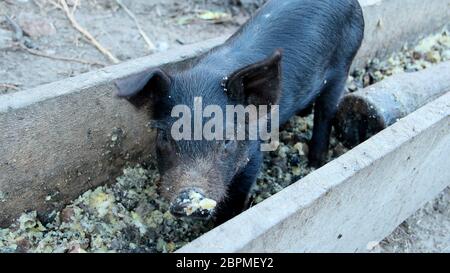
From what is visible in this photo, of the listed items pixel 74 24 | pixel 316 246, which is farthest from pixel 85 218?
pixel 74 24

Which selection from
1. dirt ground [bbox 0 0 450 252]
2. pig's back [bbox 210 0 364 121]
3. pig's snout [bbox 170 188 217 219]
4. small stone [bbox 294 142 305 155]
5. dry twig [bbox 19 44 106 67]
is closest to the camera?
pig's snout [bbox 170 188 217 219]

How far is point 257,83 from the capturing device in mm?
2938

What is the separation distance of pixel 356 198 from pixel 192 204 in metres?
0.91

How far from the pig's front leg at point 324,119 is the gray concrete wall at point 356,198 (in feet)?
2.60

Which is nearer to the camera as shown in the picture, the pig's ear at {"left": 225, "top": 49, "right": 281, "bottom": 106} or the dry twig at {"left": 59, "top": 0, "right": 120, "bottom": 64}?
the pig's ear at {"left": 225, "top": 49, "right": 281, "bottom": 106}

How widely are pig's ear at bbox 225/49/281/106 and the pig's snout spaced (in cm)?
65

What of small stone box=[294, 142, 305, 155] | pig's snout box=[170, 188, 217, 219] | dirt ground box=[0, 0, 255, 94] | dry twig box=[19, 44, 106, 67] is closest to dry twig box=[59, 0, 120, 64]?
dirt ground box=[0, 0, 255, 94]

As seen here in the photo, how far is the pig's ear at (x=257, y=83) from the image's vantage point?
108 inches

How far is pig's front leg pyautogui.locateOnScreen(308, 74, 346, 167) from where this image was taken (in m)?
4.07

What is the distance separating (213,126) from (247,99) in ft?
1.22

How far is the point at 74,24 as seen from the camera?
514 centimetres

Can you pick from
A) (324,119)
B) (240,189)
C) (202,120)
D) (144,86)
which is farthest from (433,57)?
(144,86)

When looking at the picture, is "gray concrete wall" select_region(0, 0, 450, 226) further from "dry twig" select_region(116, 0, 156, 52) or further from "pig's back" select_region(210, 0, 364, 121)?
"dry twig" select_region(116, 0, 156, 52)

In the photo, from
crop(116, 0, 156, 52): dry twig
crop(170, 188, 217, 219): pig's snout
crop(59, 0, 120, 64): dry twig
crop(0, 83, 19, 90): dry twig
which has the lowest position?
crop(116, 0, 156, 52): dry twig
